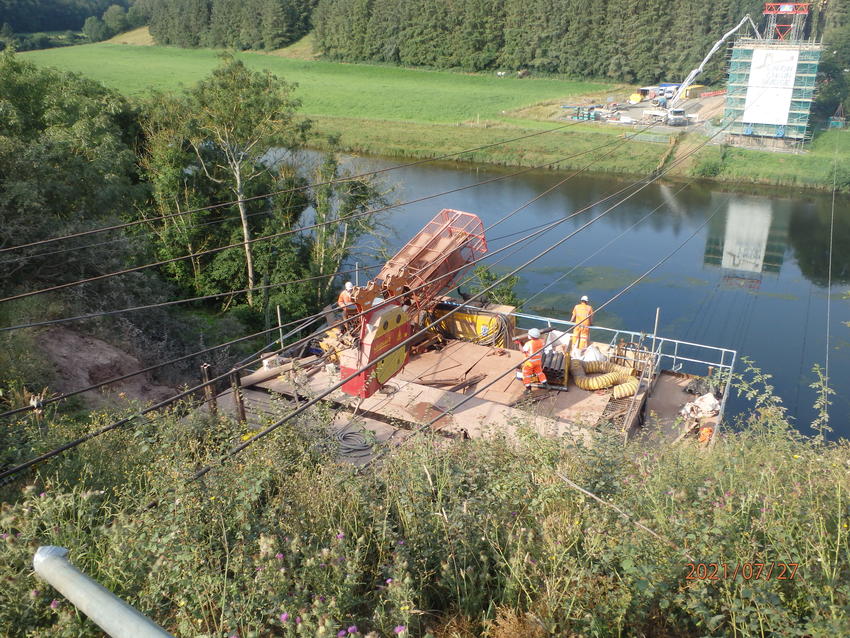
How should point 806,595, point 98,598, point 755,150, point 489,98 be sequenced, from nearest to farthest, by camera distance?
point 98,598 → point 806,595 → point 755,150 → point 489,98

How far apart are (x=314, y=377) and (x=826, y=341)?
2062cm

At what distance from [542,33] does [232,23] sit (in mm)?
51543

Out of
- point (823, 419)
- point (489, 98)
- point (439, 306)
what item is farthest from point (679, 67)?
point (823, 419)

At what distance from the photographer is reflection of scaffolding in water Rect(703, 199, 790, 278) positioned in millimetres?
30688

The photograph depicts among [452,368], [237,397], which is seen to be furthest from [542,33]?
[237,397]

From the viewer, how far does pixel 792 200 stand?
40.3m

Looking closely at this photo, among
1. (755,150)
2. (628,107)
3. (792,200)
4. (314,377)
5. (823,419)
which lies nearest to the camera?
(823,419)

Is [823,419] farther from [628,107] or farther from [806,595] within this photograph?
[628,107]

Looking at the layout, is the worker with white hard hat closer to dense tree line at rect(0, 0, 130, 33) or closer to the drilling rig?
the drilling rig

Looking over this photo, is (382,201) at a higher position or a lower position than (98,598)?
lower

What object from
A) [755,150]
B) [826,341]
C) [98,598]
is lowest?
[826,341]

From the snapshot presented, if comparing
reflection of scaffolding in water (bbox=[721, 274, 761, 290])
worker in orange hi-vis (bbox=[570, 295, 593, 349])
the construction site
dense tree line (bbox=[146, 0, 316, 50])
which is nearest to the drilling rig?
worker in orange hi-vis (bbox=[570, 295, 593, 349])

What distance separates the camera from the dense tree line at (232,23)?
97750 millimetres

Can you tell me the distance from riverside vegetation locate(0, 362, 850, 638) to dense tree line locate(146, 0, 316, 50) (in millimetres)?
105037
